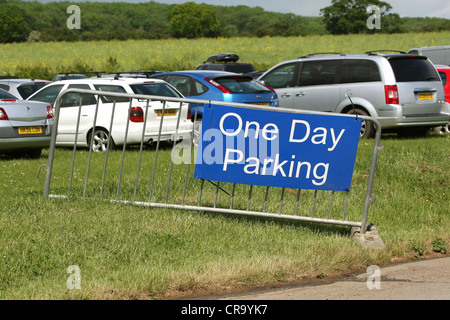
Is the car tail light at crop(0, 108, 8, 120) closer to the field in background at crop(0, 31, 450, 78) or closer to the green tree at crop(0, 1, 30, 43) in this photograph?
the field in background at crop(0, 31, 450, 78)

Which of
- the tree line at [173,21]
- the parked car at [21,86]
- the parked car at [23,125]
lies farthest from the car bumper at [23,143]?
the tree line at [173,21]

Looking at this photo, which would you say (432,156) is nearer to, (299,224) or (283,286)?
(299,224)

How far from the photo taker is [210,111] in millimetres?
7094

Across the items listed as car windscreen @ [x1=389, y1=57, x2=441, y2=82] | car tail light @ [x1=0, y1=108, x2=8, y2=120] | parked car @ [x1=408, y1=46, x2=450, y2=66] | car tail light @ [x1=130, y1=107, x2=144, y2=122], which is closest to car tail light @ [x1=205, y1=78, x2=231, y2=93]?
car tail light @ [x1=130, y1=107, x2=144, y2=122]

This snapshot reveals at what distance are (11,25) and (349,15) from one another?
51.3 meters

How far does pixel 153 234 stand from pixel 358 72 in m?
10.4

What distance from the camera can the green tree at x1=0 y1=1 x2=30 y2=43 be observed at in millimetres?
89000

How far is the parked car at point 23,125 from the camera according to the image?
40.9ft

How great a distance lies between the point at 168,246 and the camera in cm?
655

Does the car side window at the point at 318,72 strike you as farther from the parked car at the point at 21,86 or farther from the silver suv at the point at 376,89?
the parked car at the point at 21,86

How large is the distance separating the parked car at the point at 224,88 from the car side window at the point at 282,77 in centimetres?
123

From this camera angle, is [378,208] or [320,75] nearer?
[378,208]

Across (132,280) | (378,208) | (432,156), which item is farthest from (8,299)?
(432,156)

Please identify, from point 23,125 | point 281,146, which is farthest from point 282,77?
point 281,146
